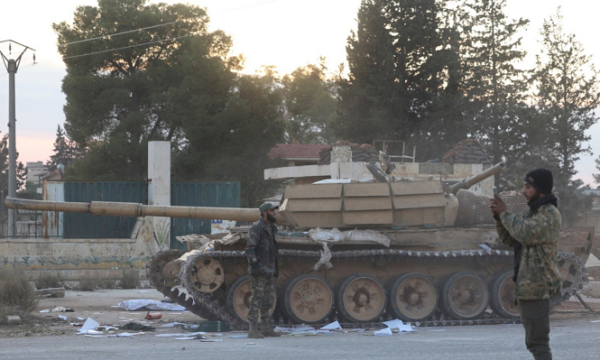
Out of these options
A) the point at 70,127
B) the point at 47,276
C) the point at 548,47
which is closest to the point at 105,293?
the point at 47,276

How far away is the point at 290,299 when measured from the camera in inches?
462

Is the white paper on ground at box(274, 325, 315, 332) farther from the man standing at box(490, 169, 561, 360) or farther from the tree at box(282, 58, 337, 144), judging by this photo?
the tree at box(282, 58, 337, 144)

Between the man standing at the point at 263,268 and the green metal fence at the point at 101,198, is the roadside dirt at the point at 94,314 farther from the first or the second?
the green metal fence at the point at 101,198

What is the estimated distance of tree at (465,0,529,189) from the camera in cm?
4088

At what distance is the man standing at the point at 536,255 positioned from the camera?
5520mm

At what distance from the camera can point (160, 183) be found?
22.9 metres

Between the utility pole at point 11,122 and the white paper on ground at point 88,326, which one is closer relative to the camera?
the white paper on ground at point 88,326

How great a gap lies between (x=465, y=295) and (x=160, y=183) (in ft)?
41.1

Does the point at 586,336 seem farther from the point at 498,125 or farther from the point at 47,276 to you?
the point at 498,125

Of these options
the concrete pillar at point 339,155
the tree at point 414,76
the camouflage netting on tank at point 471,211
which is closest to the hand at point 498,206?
the camouflage netting on tank at point 471,211

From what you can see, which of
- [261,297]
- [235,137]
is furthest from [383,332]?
[235,137]

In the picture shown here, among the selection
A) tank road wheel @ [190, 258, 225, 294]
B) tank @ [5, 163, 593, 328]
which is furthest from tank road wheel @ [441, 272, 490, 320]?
tank road wheel @ [190, 258, 225, 294]

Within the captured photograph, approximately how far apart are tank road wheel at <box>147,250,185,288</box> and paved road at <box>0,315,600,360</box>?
308 cm

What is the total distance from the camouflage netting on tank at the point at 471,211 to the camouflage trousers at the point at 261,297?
4.17 meters
